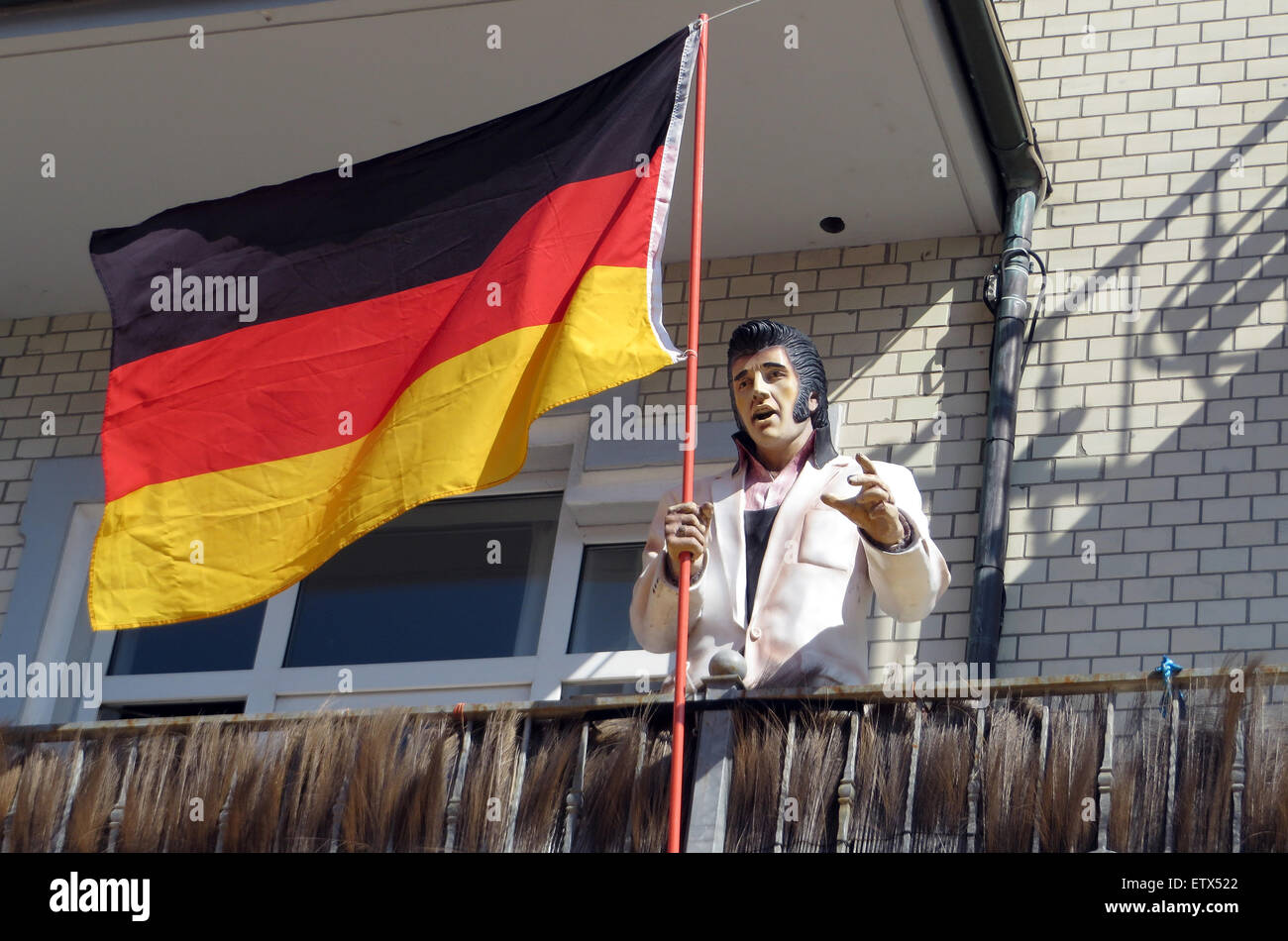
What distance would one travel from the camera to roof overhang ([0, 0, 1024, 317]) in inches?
319

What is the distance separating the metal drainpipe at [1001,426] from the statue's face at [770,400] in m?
1.46

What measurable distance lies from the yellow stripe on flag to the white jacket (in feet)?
2.10

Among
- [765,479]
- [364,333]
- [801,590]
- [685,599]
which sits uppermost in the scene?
[364,333]

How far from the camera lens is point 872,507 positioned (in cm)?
614

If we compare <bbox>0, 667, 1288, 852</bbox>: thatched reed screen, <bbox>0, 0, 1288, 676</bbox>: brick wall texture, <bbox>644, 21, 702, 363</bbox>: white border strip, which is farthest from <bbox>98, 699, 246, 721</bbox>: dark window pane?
<bbox>644, 21, 702, 363</bbox>: white border strip

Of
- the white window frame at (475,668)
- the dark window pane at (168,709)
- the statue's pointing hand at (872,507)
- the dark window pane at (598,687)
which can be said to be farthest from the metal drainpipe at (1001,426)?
the dark window pane at (168,709)

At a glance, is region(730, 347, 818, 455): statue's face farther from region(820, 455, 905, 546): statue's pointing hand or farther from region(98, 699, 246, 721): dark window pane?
region(98, 699, 246, 721): dark window pane

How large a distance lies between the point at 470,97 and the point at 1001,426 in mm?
2557

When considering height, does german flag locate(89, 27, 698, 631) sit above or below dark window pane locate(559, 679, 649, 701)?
above

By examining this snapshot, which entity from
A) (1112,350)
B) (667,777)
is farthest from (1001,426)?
(667,777)

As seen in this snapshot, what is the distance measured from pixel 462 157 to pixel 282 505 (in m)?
1.38

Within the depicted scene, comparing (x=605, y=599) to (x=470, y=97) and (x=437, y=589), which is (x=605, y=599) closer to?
(x=437, y=589)

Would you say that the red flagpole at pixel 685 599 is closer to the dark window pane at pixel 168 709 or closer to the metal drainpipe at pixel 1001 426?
the metal drainpipe at pixel 1001 426

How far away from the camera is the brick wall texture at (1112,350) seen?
807 centimetres
